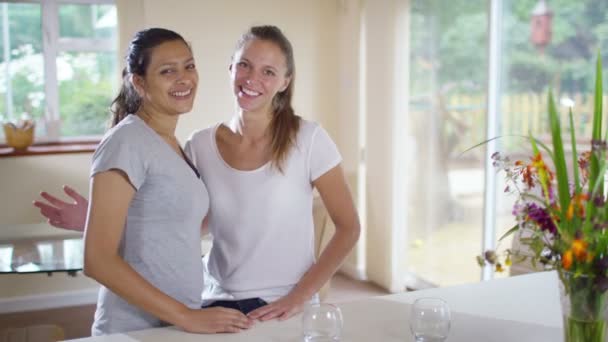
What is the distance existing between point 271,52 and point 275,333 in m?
0.77

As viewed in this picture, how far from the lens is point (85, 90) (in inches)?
184

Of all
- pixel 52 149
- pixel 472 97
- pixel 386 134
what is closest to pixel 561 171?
pixel 472 97

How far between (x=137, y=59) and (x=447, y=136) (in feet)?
9.55

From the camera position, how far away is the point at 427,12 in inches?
170

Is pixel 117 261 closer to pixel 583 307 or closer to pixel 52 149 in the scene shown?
pixel 583 307

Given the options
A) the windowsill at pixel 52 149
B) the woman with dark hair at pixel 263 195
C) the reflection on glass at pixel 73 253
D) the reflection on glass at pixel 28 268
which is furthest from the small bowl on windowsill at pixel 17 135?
the woman with dark hair at pixel 263 195

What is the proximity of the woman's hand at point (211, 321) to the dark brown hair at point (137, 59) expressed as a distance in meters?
0.52

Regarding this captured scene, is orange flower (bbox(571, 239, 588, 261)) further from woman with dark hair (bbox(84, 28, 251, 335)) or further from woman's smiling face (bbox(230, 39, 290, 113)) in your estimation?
woman's smiling face (bbox(230, 39, 290, 113))

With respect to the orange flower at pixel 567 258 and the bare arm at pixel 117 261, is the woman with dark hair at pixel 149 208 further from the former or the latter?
the orange flower at pixel 567 258

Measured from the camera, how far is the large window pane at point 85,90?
4.62 meters

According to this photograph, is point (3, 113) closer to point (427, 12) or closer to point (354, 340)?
point (427, 12)

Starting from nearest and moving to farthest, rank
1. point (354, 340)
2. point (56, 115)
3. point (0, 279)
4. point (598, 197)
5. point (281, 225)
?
point (598, 197)
point (354, 340)
point (281, 225)
point (0, 279)
point (56, 115)

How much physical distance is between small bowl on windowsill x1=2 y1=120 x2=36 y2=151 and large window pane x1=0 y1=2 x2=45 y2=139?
289mm

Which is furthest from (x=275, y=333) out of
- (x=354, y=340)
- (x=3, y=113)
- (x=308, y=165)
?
(x=3, y=113)
